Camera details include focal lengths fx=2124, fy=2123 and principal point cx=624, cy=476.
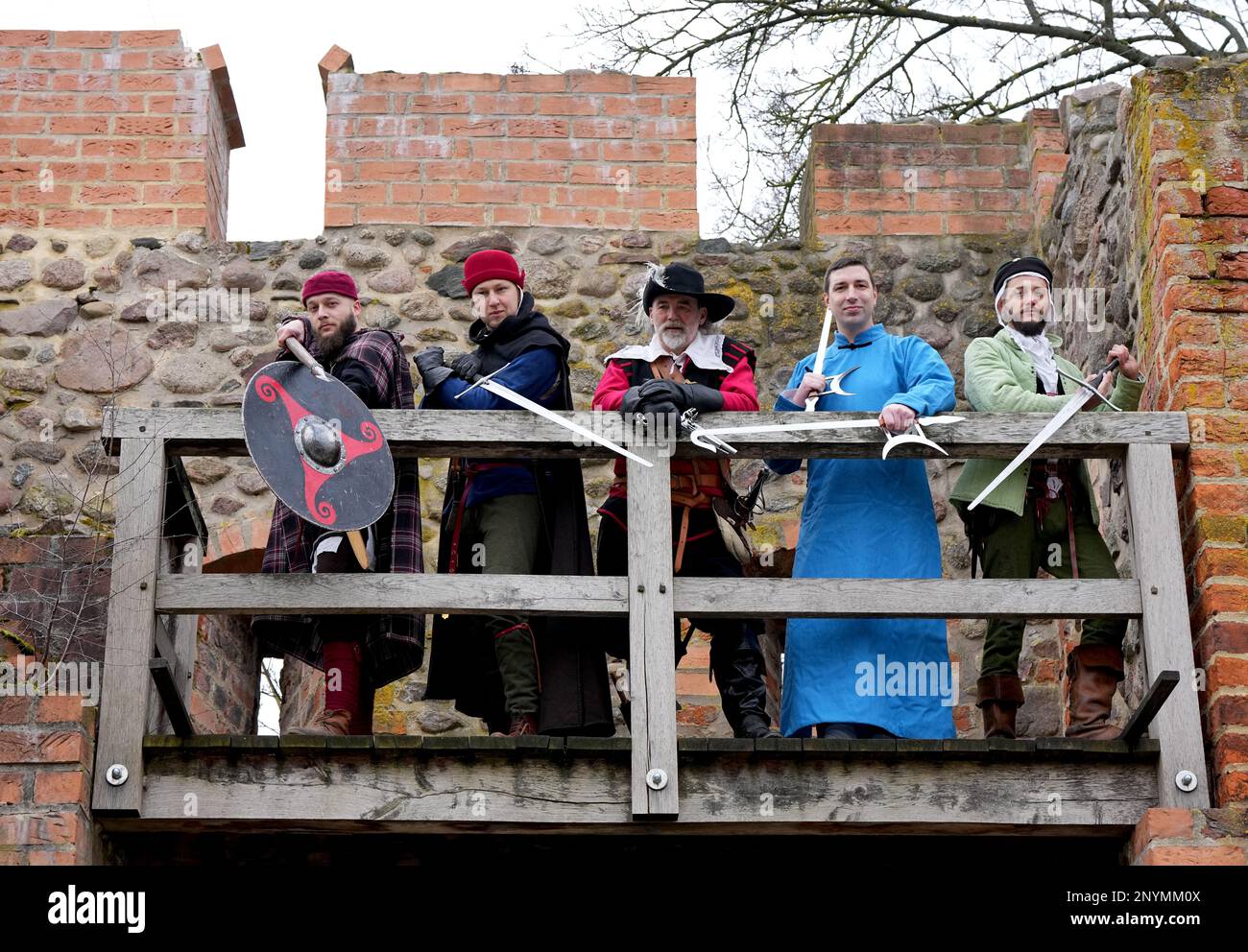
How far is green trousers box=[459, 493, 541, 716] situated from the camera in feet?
21.3

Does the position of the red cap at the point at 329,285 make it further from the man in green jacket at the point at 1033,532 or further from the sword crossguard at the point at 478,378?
the man in green jacket at the point at 1033,532

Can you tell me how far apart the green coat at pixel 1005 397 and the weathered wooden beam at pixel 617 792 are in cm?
89

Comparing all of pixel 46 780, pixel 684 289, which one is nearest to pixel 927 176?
pixel 684 289

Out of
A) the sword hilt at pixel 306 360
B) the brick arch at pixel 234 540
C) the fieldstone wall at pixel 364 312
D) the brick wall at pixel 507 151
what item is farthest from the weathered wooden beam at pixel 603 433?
the brick wall at pixel 507 151

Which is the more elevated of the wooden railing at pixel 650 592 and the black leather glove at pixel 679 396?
the black leather glove at pixel 679 396

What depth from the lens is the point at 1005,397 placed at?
674cm

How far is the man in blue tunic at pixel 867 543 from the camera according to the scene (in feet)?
21.2

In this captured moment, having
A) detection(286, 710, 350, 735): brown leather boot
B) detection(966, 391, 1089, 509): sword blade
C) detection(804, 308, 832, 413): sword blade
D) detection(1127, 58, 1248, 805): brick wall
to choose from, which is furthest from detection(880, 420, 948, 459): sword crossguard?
detection(286, 710, 350, 735): brown leather boot

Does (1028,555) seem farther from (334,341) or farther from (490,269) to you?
(334,341)

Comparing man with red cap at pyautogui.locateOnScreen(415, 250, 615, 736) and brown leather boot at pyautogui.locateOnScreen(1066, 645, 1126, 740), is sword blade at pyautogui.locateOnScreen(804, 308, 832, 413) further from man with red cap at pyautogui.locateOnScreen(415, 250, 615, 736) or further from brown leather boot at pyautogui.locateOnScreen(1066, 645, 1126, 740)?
brown leather boot at pyautogui.locateOnScreen(1066, 645, 1126, 740)

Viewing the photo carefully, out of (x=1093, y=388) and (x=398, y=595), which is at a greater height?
(x=1093, y=388)

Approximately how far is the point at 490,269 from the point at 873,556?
1566mm
